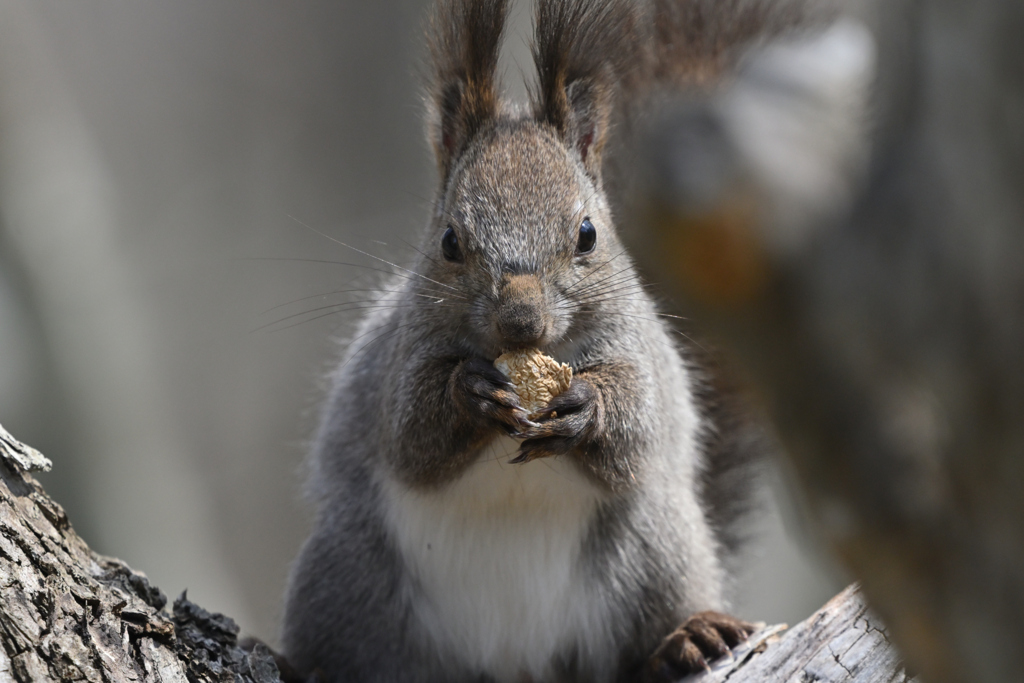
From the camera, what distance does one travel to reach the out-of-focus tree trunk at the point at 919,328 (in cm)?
74

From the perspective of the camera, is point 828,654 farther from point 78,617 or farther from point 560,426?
point 78,617

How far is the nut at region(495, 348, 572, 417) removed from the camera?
211 cm

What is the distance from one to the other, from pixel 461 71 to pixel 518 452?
3.48ft

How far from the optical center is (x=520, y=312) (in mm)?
1999

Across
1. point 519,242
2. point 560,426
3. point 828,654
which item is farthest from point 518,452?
point 828,654

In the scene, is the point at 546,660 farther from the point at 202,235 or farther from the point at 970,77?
the point at 202,235

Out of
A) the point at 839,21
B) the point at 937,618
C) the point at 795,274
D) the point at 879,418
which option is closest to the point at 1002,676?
the point at 937,618

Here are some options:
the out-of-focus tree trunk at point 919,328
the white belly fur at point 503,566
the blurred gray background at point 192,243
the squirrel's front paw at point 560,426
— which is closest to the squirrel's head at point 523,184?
the squirrel's front paw at point 560,426

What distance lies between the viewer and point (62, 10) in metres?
5.99

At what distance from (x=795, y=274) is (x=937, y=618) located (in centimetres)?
38

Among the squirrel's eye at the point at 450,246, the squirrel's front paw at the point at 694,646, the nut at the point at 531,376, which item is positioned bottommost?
the squirrel's front paw at the point at 694,646

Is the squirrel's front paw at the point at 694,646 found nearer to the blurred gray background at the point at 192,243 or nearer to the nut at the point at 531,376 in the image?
the nut at the point at 531,376

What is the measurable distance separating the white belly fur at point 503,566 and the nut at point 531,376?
0.76 ft

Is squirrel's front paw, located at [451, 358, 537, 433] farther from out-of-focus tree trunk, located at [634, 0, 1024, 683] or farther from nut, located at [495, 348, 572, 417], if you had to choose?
out-of-focus tree trunk, located at [634, 0, 1024, 683]
